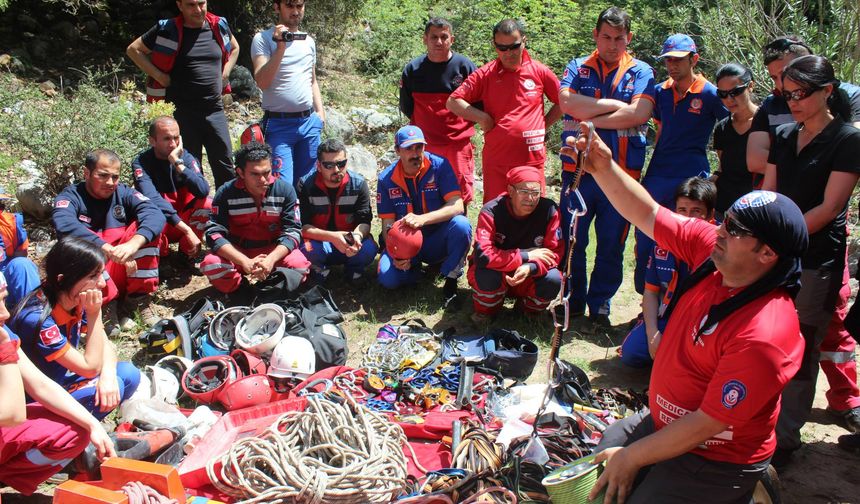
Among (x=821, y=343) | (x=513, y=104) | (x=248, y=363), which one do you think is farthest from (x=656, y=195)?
(x=248, y=363)

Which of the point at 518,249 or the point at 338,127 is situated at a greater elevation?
the point at 518,249

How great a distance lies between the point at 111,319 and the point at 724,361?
4.48 m

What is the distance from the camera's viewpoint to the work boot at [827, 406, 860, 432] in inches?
163

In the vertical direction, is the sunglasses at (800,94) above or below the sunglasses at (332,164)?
above

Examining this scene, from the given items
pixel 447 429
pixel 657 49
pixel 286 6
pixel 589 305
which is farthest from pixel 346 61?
pixel 447 429

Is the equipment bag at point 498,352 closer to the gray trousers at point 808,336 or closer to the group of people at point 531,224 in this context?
the group of people at point 531,224

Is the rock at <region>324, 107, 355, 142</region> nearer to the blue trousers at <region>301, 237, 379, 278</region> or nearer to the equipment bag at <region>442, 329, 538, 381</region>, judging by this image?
the blue trousers at <region>301, 237, 379, 278</region>

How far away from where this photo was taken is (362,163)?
9000 millimetres

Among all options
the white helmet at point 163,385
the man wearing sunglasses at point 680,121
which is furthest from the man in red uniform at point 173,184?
the man wearing sunglasses at point 680,121

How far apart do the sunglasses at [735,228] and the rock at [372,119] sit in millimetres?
8181

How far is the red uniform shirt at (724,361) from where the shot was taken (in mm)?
2488

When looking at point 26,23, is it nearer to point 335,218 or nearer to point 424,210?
point 335,218

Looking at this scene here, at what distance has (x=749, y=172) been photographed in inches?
189

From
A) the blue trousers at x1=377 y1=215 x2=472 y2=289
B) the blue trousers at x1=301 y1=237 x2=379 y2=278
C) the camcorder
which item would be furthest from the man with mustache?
the camcorder
